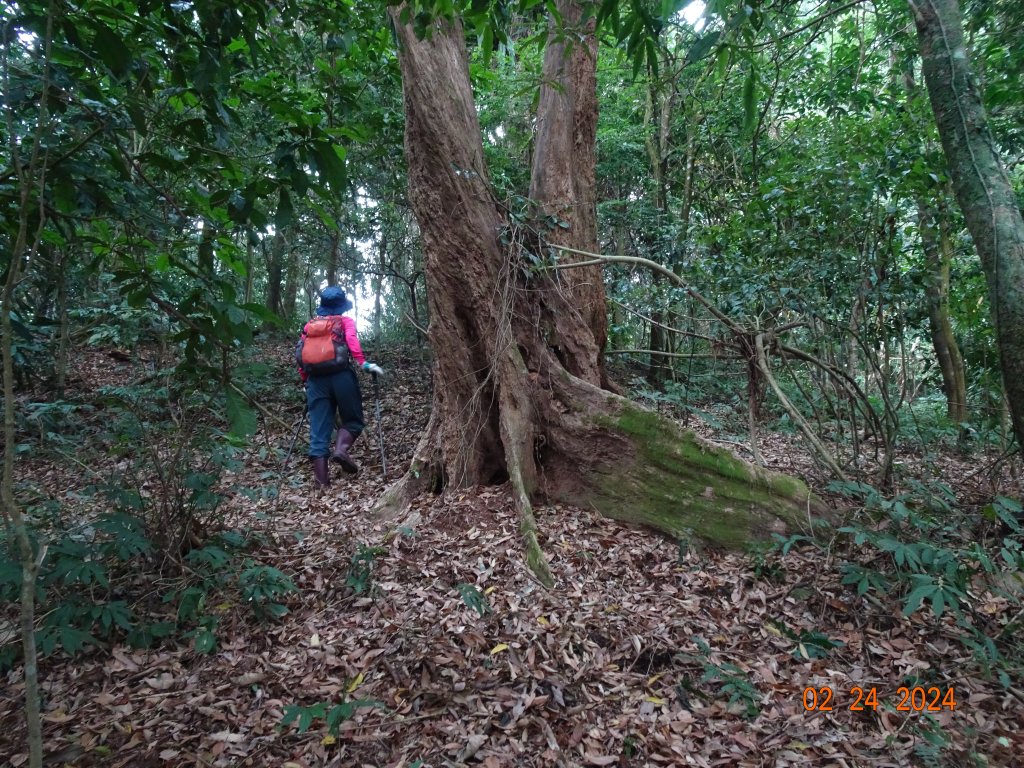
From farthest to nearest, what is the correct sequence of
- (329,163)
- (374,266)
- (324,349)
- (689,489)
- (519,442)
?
(374,266) < (324,349) < (519,442) < (689,489) < (329,163)

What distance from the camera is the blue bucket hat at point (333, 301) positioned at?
5.89 meters

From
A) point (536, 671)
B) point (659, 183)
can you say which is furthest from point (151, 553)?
point (659, 183)

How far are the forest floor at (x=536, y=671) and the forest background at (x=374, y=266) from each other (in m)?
0.15

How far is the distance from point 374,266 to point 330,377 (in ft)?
14.7

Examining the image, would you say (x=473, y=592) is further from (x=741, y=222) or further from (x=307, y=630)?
(x=741, y=222)

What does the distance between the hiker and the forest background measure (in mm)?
815

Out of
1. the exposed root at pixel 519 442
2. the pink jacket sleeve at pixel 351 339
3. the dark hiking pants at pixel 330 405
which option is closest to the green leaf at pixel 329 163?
the exposed root at pixel 519 442

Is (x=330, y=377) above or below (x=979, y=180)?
below

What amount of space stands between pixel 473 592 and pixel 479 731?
89 centimetres

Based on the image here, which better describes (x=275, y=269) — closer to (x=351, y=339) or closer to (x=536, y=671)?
(x=351, y=339)

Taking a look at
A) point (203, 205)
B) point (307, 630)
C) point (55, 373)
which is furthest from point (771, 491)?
point (55, 373)

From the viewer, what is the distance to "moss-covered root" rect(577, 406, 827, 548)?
4121mm

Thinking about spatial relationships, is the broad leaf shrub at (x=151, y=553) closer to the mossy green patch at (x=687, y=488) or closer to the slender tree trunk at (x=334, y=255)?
the mossy green patch at (x=687, y=488)
